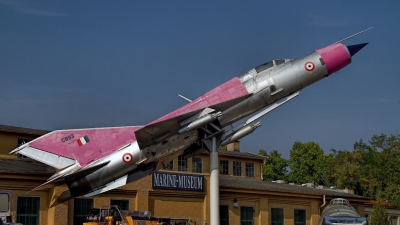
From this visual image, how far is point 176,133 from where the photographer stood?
74.0 ft

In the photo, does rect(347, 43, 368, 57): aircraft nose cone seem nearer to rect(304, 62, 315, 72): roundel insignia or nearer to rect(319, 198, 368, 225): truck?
rect(304, 62, 315, 72): roundel insignia

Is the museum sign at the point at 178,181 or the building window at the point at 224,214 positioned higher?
the museum sign at the point at 178,181

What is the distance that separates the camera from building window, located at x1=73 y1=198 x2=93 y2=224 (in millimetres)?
27875

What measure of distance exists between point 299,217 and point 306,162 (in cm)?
4220

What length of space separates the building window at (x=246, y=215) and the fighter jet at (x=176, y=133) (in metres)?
12.3

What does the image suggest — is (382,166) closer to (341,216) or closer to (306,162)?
(306,162)

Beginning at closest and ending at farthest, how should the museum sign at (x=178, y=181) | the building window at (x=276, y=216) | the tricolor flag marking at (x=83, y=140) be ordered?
the tricolor flag marking at (x=83, y=140) < the museum sign at (x=178, y=181) < the building window at (x=276, y=216)

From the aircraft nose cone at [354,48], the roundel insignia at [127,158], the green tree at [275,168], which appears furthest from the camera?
the green tree at [275,168]

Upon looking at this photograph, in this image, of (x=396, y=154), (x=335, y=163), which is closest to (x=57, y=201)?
(x=396, y=154)

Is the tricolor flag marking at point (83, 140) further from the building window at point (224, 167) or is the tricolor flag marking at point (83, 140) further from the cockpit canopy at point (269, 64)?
the building window at point (224, 167)

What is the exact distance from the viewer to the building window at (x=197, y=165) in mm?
34969

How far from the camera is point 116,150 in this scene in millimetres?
22812

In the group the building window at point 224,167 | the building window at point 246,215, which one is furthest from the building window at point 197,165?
the building window at point 224,167

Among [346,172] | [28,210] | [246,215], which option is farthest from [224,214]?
[346,172]
